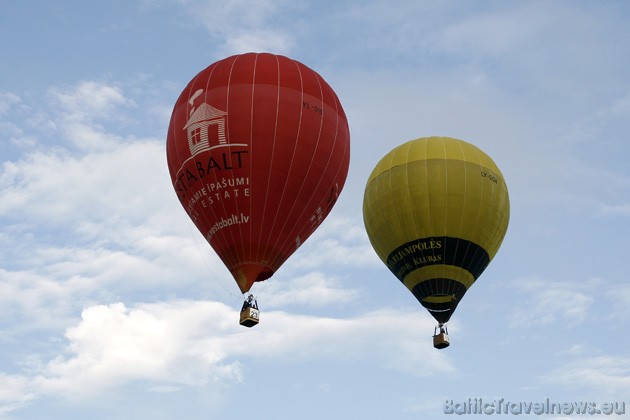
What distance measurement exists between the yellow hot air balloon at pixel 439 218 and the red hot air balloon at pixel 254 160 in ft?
14.6

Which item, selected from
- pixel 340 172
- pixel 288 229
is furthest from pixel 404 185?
pixel 288 229

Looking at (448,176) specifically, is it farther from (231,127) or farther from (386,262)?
(231,127)

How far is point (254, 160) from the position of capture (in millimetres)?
33062

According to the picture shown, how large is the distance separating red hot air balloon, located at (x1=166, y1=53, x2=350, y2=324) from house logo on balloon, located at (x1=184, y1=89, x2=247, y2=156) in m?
0.03

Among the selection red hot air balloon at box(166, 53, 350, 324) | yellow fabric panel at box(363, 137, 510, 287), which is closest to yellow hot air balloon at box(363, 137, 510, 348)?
yellow fabric panel at box(363, 137, 510, 287)

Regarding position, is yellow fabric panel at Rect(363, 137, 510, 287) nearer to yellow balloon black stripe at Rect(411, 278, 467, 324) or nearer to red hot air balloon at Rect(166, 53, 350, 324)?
yellow balloon black stripe at Rect(411, 278, 467, 324)

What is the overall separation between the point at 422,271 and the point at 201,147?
9433 millimetres

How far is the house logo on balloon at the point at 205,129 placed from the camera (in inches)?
1310

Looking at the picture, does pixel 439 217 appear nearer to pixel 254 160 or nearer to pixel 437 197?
pixel 437 197

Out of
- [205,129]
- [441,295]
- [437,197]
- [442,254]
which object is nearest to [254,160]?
[205,129]

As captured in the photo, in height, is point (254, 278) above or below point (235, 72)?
below

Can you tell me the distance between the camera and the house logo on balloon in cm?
3328

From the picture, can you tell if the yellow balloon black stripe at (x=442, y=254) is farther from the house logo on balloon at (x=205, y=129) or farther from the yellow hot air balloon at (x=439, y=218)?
the house logo on balloon at (x=205, y=129)

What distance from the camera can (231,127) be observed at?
33250 millimetres
